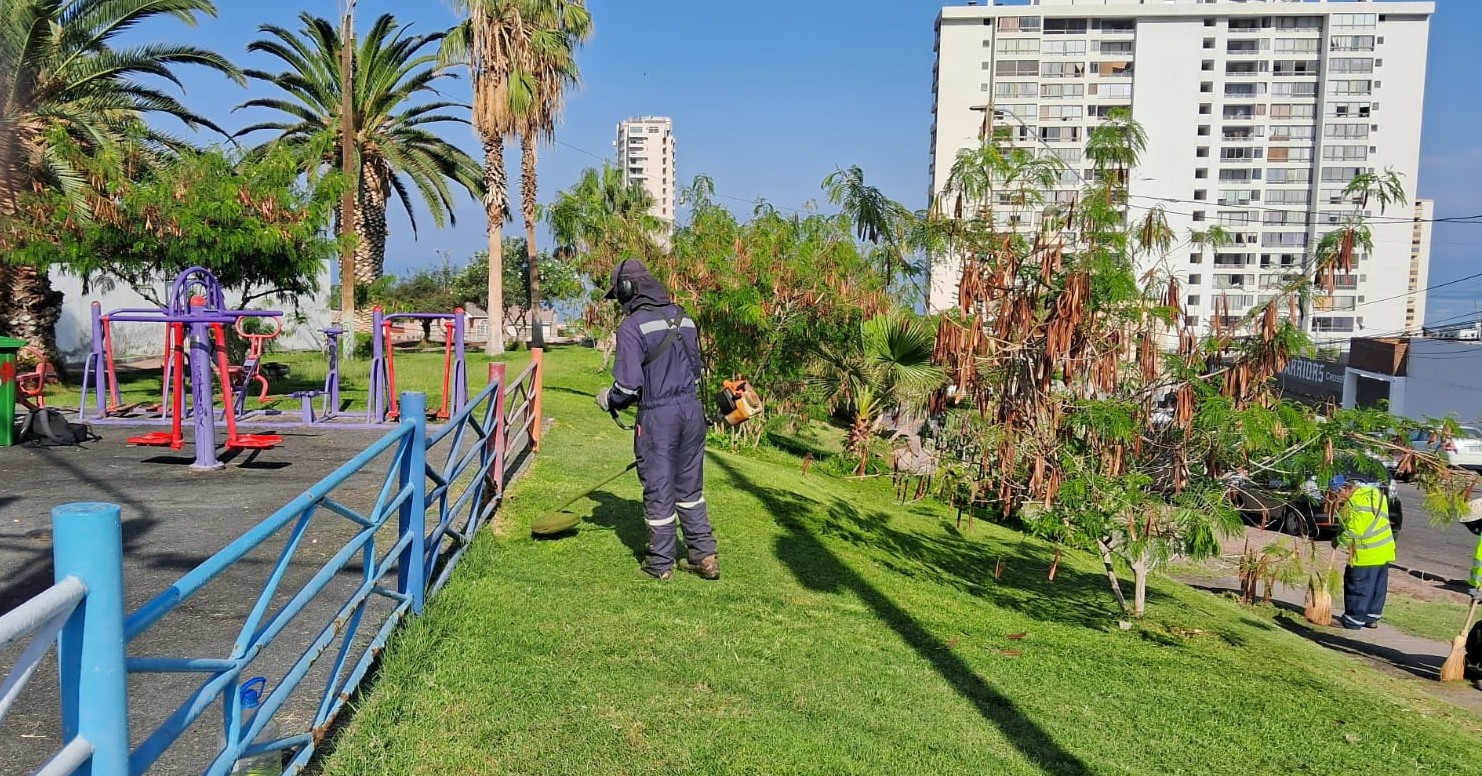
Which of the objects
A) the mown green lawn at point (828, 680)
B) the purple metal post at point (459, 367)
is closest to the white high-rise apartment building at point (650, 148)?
the purple metal post at point (459, 367)

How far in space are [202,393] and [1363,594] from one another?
10.3 meters

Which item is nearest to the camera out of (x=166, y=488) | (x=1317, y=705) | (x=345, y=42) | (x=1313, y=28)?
(x=1317, y=705)

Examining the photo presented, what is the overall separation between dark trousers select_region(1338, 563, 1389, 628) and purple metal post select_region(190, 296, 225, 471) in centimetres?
1013

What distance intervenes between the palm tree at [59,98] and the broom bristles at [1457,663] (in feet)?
53.4

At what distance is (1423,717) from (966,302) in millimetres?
3593

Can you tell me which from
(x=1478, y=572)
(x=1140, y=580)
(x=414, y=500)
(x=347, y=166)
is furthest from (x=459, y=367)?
(x=347, y=166)

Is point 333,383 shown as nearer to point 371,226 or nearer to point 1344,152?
point 371,226

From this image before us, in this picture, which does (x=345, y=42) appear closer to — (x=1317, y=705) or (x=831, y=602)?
(x=831, y=602)

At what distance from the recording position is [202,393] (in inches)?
327

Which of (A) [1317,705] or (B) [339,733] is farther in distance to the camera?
(A) [1317,705]

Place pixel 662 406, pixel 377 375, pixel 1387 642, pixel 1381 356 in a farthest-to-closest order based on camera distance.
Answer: pixel 1381 356
pixel 377 375
pixel 1387 642
pixel 662 406

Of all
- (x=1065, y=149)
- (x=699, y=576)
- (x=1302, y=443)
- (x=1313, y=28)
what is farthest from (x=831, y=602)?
(x=1313, y=28)

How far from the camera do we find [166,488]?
791 centimetres

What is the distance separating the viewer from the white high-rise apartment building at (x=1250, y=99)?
72500 millimetres
